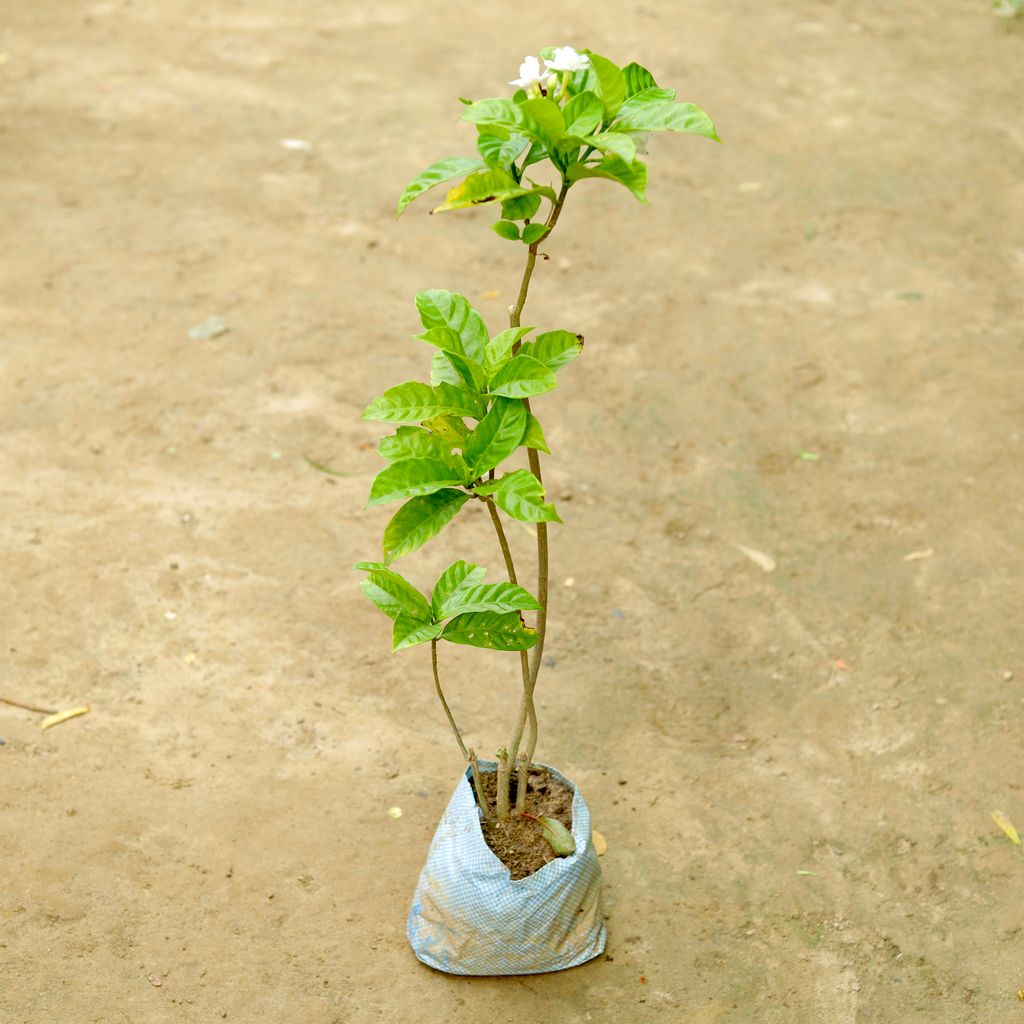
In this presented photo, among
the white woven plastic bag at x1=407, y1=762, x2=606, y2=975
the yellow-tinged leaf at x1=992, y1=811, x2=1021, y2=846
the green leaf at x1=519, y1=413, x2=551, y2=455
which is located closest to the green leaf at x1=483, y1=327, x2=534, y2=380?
the green leaf at x1=519, y1=413, x2=551, y2=455

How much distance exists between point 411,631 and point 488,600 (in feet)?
0.50

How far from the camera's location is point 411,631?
227 centimetres

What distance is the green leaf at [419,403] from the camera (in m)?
2.14

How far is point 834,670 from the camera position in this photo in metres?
3.38

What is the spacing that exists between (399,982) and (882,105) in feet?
17.8

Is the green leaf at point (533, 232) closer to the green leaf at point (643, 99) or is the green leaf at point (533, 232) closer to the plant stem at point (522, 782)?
the green leaf at point (643, 99)

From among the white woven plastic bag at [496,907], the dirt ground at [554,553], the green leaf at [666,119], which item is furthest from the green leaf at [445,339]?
the dirt ground at [554,553]

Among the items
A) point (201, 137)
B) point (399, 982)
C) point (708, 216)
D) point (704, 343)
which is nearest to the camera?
point (399, 982)

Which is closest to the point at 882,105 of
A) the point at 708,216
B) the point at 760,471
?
the point at 708,216

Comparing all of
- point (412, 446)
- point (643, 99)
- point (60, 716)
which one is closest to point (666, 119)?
point (643, 99)

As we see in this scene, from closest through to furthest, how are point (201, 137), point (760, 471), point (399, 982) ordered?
1. point (399, 982)
2. point (760, 471)
3. point (201, 137)

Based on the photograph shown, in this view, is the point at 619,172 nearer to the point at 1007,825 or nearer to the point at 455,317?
the point at 455,317

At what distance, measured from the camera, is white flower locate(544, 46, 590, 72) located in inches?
77.7

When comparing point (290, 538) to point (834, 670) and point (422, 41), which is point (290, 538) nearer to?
point (834, 670)
